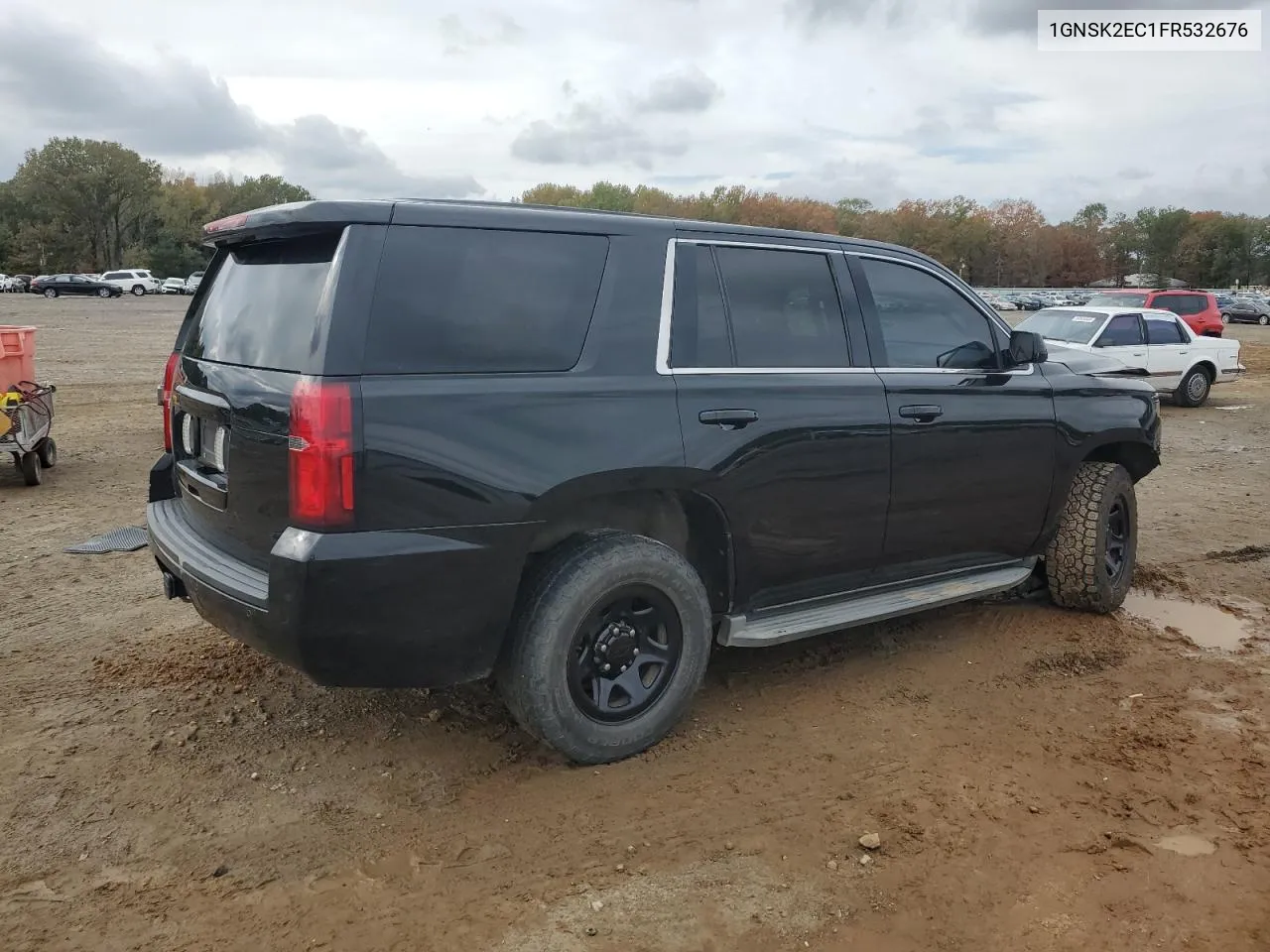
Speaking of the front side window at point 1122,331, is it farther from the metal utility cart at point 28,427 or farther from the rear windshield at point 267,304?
the rear windshield at point 267,304

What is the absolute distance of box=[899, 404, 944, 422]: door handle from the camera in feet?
14.1

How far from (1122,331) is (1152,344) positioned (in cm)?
85

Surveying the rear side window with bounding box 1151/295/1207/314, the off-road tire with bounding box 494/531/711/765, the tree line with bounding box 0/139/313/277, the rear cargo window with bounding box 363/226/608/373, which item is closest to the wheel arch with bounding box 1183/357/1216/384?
the rear side window with bounding box 1151/295/1207/314

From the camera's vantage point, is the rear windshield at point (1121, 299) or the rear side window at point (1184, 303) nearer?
the rear windshield at point (1121, 299)

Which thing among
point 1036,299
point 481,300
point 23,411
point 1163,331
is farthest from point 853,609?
point 1036,299

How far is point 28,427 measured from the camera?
7852 millimetres

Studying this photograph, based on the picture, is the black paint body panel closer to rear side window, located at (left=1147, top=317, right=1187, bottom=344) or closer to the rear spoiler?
the rear spoiler

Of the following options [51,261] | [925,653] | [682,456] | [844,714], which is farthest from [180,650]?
[51,261]

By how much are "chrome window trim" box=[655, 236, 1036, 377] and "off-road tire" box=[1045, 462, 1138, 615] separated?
2.78ft

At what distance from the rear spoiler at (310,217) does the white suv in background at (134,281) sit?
206 feet

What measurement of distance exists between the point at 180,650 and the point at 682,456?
2.59 m

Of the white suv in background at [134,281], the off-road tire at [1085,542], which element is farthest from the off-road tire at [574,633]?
the white suv in background at [134,281]

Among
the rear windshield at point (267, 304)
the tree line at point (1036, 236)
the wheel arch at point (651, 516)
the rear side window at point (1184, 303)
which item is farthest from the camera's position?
the tree line at point (1036, 236)

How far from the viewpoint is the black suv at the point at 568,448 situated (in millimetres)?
3039
